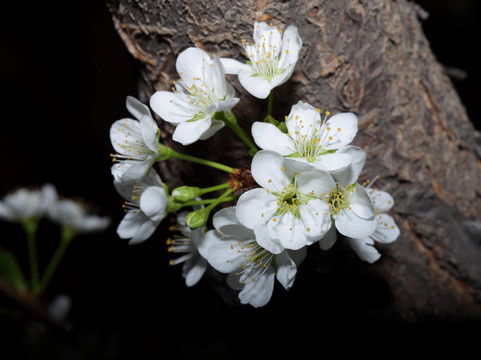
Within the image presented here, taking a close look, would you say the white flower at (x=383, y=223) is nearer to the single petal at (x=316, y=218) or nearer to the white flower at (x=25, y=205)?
the single petal at (x=316, y=218)

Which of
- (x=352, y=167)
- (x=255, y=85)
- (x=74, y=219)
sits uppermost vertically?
(x=255, y=85)

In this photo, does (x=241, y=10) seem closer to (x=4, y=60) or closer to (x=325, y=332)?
(x=325, y=332)

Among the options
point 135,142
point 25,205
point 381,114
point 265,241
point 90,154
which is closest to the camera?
point 265,241

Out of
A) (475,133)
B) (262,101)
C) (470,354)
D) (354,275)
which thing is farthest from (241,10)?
(470,354)

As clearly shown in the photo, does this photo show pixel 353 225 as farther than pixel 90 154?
No

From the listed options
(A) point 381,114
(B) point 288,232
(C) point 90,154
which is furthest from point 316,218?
(C) point 90,154

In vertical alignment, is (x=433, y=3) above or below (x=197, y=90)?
below

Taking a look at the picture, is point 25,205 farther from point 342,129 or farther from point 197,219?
point 342,129
